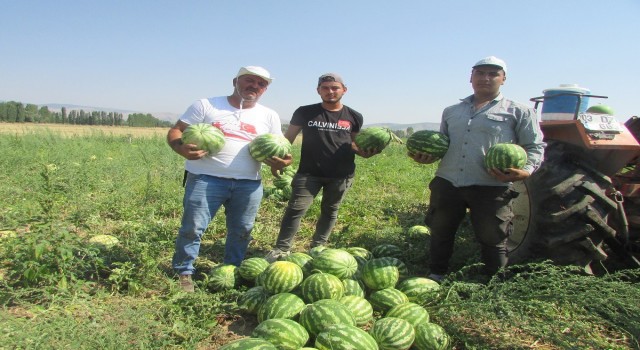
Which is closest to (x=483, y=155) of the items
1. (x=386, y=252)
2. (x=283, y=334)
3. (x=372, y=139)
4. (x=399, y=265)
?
(x=372, y=139)

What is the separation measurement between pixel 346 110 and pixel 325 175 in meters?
0.82

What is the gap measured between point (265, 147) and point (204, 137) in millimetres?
566

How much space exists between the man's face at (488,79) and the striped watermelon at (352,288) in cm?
214

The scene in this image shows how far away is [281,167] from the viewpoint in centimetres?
405

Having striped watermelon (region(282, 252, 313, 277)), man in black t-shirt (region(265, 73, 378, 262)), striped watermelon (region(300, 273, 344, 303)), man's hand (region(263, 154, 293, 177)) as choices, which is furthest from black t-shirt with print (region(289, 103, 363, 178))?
striped watermelon (region(300, 273, 344, 303))

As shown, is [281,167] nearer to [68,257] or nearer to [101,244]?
[68,257]

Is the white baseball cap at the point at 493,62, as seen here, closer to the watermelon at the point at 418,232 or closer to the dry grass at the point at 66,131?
the watermelon at the point at 418,232

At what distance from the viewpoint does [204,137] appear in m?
3.62

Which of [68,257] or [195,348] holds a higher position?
[68,257]

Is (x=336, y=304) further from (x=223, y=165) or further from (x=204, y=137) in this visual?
(x=204, y=137)

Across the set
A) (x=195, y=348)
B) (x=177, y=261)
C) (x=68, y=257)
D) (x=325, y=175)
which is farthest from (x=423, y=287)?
(x=68, y=257)

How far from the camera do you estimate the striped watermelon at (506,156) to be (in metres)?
3.44

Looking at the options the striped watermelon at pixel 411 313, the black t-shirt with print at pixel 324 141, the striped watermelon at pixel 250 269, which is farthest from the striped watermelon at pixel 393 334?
the black t-shirt with print at pixel 324 141

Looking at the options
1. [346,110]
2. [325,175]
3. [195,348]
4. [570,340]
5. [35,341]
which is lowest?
[195,348]
